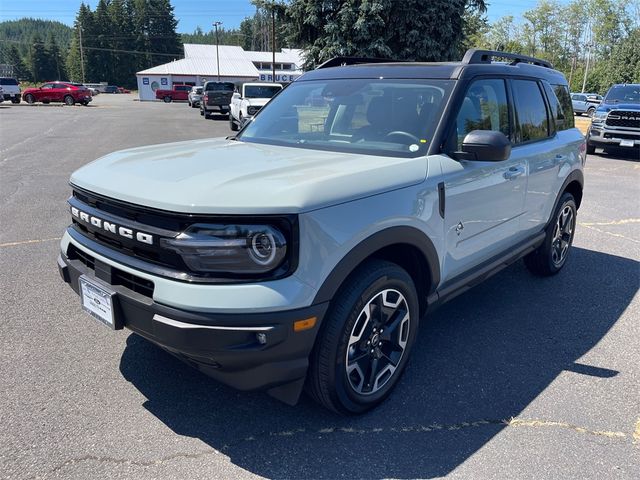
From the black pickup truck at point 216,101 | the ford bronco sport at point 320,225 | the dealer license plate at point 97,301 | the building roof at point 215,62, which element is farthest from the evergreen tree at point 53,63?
the dealer license plate at point 97,301

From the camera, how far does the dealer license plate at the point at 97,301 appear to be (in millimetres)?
2508

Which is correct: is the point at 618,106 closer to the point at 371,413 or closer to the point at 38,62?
the point at 371,413

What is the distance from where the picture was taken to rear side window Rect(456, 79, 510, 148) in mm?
3311

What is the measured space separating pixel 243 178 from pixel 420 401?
65.2 inches

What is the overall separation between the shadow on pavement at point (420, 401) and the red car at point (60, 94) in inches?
1730

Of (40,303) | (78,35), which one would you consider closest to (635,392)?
(40,303)

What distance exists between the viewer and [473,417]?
2.86 metres

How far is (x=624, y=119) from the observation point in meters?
13.5

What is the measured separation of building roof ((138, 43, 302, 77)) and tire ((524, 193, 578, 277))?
62.5m

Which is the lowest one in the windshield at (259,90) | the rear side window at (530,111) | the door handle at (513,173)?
the door handle at (513,173)

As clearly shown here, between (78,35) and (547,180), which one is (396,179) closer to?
(547,180)

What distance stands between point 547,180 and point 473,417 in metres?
2.40

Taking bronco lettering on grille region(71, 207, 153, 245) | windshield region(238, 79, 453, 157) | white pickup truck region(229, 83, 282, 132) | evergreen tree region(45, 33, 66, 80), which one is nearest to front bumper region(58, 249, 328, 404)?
bronco lettering on grille region(71, 207, 153, 245)

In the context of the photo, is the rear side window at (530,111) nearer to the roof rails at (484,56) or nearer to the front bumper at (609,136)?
the roof rails at (484,56)
